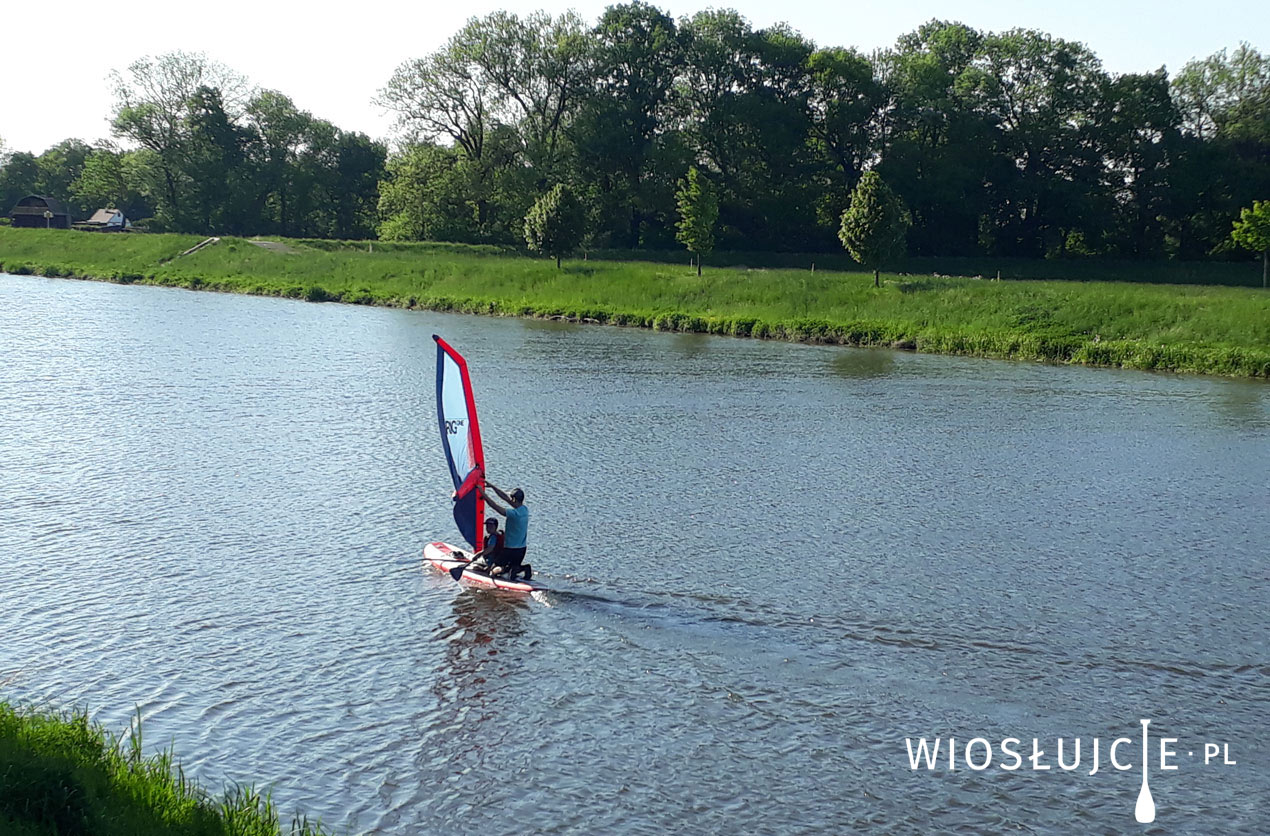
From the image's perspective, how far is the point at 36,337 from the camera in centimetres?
4259

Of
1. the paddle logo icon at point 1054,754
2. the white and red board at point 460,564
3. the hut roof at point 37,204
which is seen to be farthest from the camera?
the hut roof at point 37,204

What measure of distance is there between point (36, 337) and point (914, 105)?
209ft

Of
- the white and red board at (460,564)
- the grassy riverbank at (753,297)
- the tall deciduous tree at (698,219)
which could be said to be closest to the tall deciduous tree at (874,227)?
the grassy riverbank at (753,297)

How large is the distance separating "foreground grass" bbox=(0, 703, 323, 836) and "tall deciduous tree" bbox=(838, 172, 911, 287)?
53114 millimetres

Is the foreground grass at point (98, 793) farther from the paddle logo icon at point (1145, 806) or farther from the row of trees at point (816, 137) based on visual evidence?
the row of trees at point (816, 137)

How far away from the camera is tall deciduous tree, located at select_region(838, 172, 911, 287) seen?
6009 cm

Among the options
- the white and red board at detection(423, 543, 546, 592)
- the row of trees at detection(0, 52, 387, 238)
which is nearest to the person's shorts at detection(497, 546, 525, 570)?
the white and red board at detection(423, 543, 546, 592)

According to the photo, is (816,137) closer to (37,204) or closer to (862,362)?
(862,362)

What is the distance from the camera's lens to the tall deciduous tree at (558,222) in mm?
69500

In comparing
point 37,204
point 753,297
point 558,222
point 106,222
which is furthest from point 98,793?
point 37,204

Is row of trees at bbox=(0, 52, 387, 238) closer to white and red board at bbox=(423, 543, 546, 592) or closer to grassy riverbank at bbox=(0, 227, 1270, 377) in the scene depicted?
grassy riverbank at bbox=(0, 227, 1270, 377)

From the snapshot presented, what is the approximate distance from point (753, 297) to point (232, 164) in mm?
63067

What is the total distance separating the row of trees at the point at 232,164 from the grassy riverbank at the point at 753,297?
60.4ft

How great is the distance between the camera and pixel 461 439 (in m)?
18.2
